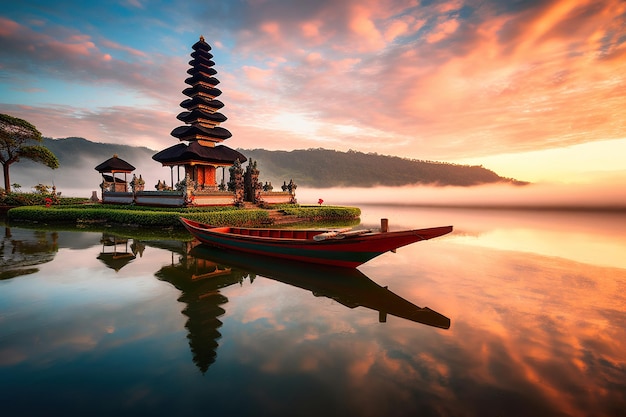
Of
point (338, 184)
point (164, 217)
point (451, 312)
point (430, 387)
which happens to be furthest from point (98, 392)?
point (338, 184)

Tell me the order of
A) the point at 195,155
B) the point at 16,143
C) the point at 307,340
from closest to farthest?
1. the point at 307,340
2. the point at 195,155
3. the point at 16,143

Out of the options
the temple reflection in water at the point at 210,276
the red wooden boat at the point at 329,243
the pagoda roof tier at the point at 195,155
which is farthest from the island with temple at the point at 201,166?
the red wooden boat at the point at 329,243

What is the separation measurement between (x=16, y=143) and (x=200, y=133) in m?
28.9

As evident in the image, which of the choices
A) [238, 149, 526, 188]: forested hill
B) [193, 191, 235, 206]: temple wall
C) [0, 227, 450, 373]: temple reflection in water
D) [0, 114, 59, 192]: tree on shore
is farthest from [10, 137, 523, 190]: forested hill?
[0, 227, 450, 373]: temple reflection in water

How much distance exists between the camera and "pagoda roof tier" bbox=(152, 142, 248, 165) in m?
29.8

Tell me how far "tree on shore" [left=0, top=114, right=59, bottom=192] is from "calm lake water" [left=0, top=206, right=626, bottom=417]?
40.5 m

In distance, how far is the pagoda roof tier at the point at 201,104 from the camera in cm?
3353

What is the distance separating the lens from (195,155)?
29.6m

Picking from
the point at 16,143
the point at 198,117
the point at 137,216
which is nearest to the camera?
the point at 137,216

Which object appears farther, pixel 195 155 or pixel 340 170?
pixel 340 170

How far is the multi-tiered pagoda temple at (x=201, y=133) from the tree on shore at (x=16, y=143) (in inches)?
877

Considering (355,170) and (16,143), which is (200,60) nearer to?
(16,143)

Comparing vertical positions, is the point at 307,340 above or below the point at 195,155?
below

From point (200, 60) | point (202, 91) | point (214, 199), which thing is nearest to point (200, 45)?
point (200, 60)
